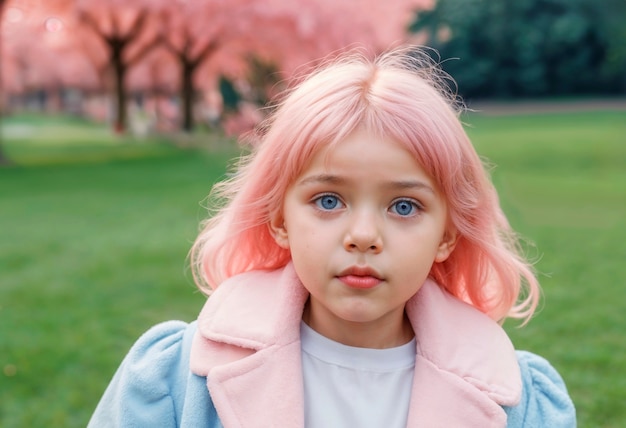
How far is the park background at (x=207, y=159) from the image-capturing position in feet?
12.6

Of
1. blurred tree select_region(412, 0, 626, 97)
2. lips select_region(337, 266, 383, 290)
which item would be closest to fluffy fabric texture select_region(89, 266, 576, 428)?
lips select_region(337, 266, 383, 290)

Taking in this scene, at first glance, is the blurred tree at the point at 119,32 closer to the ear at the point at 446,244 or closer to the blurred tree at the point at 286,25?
the blurred tree at the point at 286,25

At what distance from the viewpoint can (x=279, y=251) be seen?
1.78 m

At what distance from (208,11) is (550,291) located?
35.4ft

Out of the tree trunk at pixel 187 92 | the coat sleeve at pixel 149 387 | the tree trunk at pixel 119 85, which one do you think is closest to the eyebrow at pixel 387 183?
the coat sleeve at pixel 149 387

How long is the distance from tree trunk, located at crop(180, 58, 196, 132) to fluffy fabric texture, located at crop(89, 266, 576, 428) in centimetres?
1679

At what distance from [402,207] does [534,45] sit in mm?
26776

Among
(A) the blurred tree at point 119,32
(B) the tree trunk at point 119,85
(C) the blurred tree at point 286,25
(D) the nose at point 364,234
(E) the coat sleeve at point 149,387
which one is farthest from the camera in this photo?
(B) the tree trunk at point 119,85

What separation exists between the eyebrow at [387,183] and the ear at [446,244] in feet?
0.61

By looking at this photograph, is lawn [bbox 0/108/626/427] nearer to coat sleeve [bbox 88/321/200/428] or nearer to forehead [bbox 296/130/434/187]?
forehead [bbox 296/130/434/187]

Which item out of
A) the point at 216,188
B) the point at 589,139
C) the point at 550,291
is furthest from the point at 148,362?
the point at 589,139

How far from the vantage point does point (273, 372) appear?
1545mm

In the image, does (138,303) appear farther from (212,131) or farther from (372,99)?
(212,131)

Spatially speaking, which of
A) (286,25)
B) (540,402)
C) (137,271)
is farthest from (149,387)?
(286,25)
